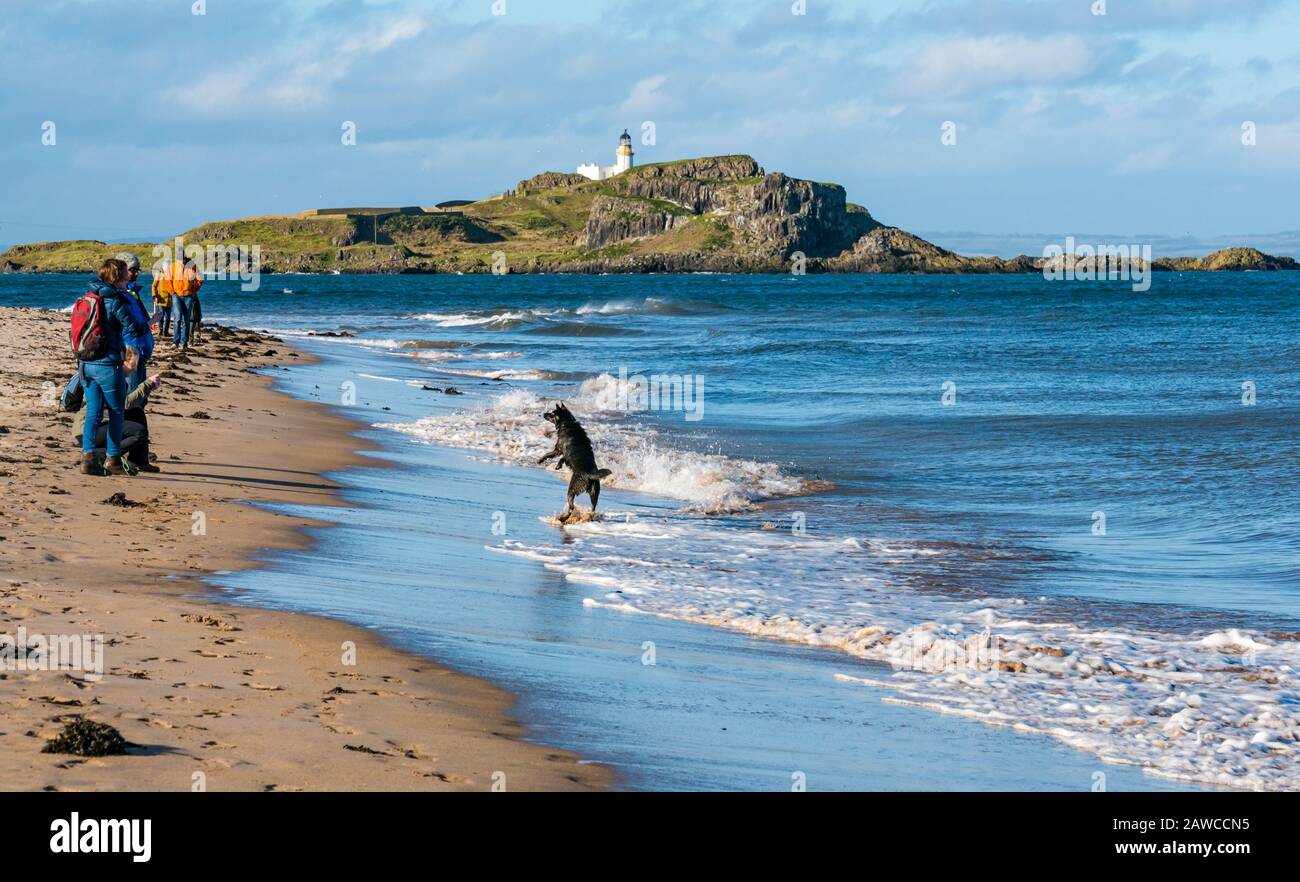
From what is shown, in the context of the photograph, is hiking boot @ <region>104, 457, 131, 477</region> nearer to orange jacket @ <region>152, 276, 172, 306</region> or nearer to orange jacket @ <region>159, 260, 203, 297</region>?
orange jacket @ <region>159, 260, 203, 297</region>

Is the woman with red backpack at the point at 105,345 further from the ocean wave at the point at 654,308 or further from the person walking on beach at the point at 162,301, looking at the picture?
the ocean wave at the point at 654,308

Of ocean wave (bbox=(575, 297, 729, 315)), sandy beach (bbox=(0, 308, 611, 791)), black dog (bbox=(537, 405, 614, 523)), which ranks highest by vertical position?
ocean wave (bbox=(575, 297, 729, 315))

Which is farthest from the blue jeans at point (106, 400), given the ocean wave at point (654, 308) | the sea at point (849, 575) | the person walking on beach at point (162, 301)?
the ocean wave at point (654, 308)

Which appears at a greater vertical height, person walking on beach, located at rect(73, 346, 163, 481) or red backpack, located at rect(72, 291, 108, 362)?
red backpack, located at rect(72, 291, 108, 362)

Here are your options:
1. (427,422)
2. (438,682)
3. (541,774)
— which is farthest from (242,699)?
(427,422)

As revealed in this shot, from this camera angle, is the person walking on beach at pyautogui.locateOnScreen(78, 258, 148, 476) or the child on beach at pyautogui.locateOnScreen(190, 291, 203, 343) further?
the child on beach at pyautogui.locateOnScreen(190, 291, 203, 343)

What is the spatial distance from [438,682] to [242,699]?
3.77 feet

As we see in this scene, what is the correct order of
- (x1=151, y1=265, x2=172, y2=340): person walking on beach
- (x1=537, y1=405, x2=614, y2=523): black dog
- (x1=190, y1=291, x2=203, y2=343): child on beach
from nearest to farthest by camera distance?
(x1=537, y1=405, x2=614, y2=523): black dog → (x1=151, y1=265, x2=172, y2=340): person walking on beach → (x1=190, y1=291, x2=203, y2=343): child on beach

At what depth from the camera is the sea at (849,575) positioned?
682cm

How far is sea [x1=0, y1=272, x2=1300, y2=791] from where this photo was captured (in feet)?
22.4

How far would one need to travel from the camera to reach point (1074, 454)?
20422 mm

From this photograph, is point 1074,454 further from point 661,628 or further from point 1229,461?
point 661,628

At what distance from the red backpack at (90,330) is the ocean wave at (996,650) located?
394 centimetres

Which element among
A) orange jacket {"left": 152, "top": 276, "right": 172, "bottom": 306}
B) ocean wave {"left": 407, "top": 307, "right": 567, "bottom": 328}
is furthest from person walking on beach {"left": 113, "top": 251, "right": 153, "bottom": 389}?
ocean wave {"left": 407, "top": 307, "right": 567, "bottom": 328}
